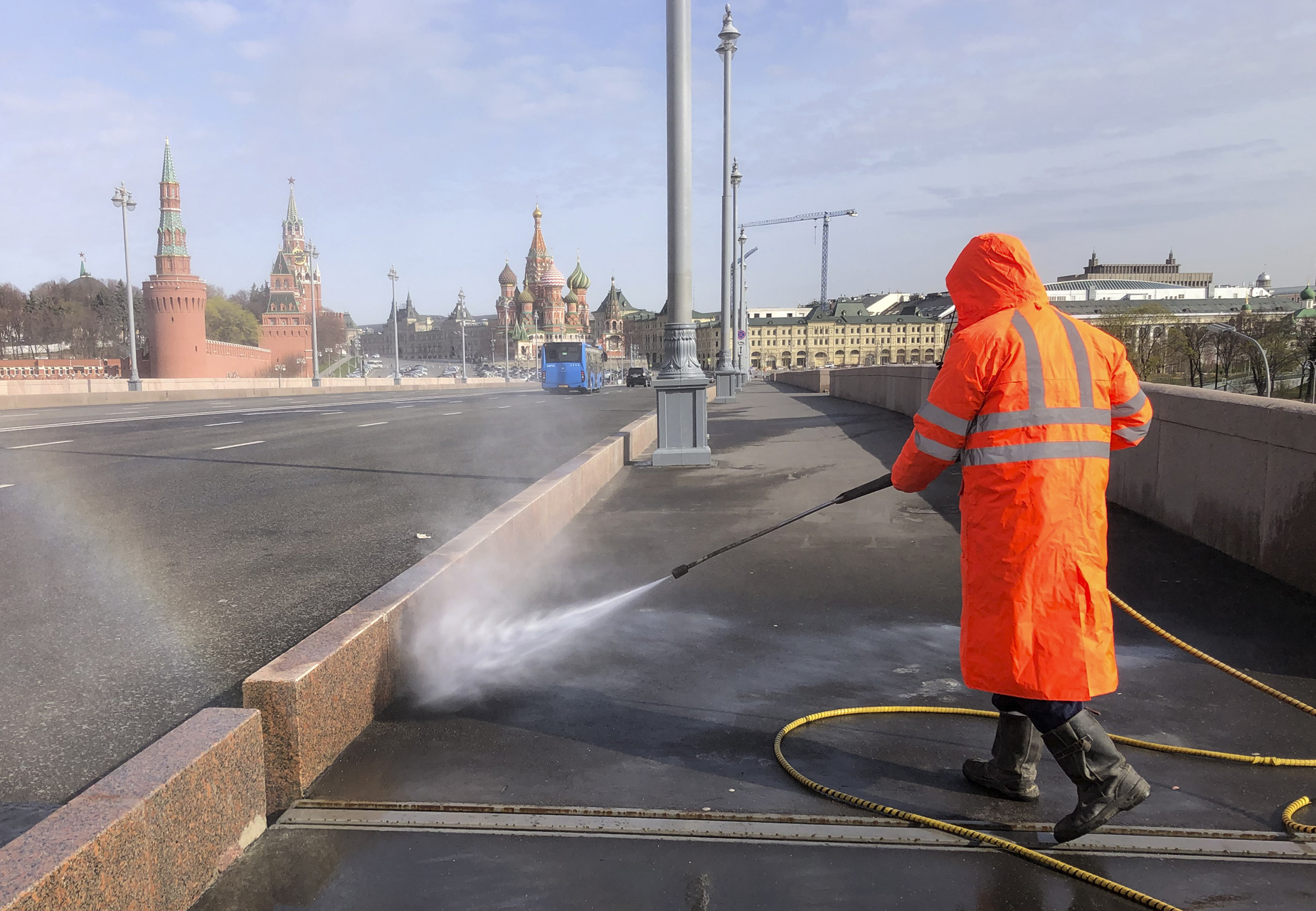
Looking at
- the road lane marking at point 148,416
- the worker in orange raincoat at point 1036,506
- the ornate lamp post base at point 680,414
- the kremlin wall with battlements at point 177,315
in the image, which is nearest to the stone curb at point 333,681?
the worker in orange raincoat at point 1036,506

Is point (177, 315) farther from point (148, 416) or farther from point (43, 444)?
point (43, 444)

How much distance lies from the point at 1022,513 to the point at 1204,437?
494 cm

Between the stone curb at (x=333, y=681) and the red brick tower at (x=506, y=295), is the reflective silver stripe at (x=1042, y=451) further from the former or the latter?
the red brick tower at (x=506, y=295)

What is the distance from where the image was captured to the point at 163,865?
254 cm

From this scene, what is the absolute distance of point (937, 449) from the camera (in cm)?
311

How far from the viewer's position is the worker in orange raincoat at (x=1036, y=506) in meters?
2.96

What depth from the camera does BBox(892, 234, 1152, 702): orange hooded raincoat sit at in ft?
9.70

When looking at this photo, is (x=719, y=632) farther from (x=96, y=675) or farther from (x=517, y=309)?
(x=517, y=309)

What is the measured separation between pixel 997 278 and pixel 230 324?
469 ft

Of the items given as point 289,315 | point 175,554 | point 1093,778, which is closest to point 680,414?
point 175,554

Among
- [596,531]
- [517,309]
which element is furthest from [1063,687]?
[517,309]

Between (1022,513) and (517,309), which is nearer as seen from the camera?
(1022,513)

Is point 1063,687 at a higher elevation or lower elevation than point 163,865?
higher

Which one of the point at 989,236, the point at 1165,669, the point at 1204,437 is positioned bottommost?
the point at 1165,669
